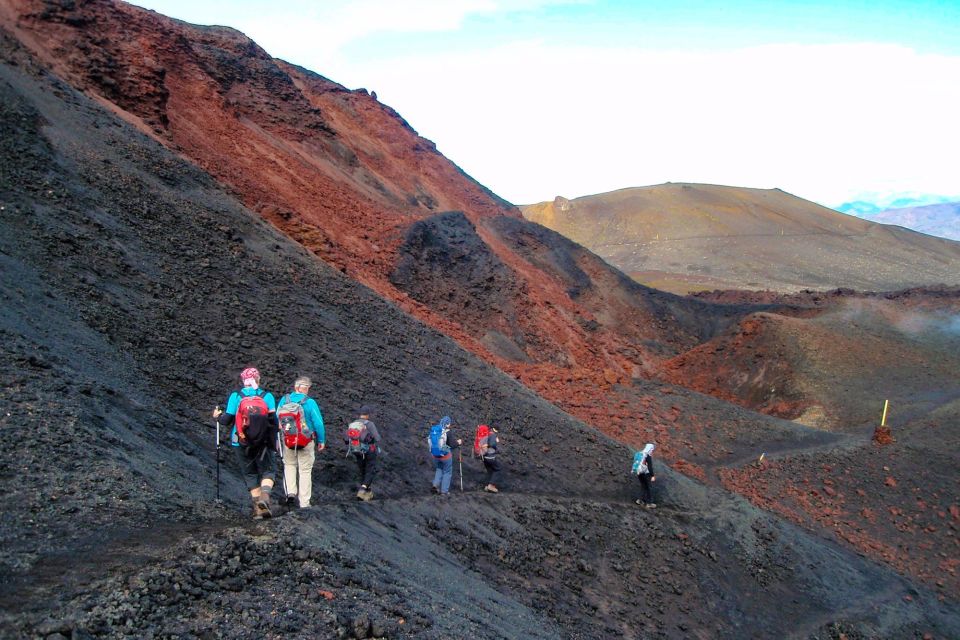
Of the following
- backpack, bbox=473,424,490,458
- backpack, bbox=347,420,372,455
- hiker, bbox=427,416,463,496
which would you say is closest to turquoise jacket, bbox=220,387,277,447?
backpack, bbox=347,420,372,455

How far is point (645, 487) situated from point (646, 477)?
26 centimetres

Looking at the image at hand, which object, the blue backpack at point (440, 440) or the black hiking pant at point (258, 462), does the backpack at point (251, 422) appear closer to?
the black hiking pant at point (258, 462)

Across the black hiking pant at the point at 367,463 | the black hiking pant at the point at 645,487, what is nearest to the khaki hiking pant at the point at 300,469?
the black hiking pant at the point at 367,463

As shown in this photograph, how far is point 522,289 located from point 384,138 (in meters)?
18.8

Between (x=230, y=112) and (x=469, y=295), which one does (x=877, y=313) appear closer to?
(x=469, y=295)

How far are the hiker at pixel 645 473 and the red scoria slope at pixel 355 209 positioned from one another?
662 centimetres

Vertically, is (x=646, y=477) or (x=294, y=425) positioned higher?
(x=294, y=425)

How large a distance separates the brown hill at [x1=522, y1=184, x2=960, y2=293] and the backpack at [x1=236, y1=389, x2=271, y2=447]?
62.8m

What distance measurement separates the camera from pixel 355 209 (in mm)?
28266

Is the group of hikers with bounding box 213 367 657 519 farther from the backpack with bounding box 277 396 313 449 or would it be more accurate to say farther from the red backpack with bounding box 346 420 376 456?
the red backpack with bounding box 346 420 376 456

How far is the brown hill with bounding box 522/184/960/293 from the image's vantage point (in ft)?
257

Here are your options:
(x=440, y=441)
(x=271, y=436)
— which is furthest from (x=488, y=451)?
(x=271, y=436)

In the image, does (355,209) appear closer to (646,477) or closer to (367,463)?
(646,477)

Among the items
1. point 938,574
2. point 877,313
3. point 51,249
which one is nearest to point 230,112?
point 51,249
